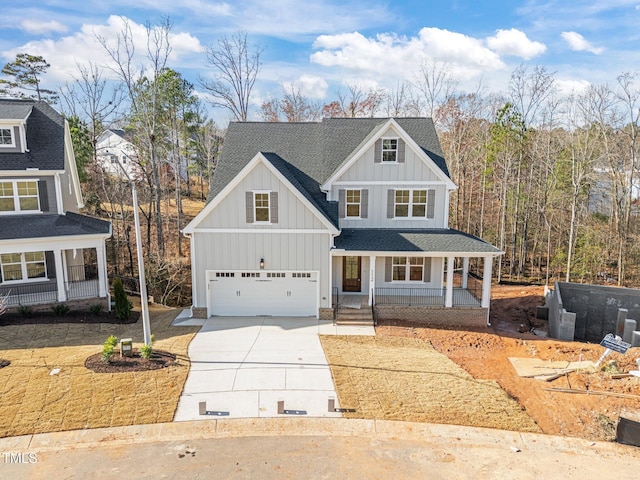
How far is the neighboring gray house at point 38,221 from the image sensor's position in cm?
1716

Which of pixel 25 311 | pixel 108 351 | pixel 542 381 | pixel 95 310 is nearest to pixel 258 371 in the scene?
pixel 108 351

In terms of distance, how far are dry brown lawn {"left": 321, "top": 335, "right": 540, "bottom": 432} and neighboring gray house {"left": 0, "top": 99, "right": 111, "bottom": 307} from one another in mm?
11546

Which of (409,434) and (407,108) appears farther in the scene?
(407,108)

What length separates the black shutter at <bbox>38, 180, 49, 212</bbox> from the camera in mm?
18266

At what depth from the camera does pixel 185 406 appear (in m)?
10.3

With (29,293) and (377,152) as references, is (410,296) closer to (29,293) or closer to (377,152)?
(377,152)

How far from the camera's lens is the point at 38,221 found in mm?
17797

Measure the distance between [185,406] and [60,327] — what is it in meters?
8.46

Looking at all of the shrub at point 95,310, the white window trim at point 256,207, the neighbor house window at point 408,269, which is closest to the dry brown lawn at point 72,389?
the shrub at point 95,310

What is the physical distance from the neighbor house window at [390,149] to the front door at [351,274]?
497 centimetres

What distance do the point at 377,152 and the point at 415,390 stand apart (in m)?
11.3

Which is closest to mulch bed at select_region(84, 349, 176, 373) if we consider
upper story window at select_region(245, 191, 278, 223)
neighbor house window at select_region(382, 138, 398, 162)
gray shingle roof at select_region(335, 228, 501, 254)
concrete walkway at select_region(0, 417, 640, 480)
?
concrete walkway at select_region(0, 417, 640, 480)

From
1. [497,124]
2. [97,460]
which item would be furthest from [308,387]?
[497,124]

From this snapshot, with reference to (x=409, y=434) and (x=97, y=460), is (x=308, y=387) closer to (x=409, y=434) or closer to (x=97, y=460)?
(x=409, y=434)
